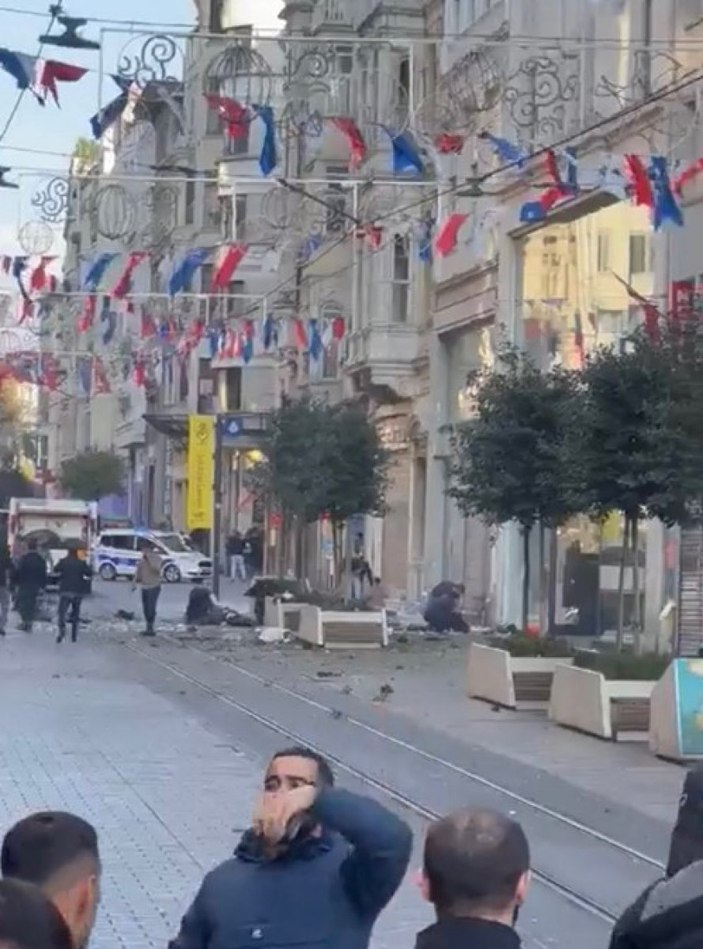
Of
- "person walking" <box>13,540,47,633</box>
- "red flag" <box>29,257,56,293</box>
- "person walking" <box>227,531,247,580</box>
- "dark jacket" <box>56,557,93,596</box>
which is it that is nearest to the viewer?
"dark jacket" <box>56,557,93,596</box>

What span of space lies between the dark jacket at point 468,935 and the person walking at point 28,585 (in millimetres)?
36756

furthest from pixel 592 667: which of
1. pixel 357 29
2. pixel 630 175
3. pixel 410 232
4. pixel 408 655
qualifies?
pixel 357 29

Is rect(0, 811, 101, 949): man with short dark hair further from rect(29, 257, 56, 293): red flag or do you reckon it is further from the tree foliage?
the tree foliage

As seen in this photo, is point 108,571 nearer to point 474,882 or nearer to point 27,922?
point 474,882

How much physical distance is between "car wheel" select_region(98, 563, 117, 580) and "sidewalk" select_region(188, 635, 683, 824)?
32.0 metres

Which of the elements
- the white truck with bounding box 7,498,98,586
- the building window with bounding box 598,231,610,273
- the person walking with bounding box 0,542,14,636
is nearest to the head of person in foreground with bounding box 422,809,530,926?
the building window with bounding box 598,231,610,273

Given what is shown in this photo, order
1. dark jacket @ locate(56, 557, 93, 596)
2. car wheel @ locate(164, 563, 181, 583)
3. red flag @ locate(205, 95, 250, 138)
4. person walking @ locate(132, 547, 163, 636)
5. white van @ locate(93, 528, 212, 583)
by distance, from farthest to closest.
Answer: white van @ locate(93, 528, 212, 583)
car wheel @ locate(164, 563, 181, 583)
person walking @ locate(132, 547, 163, 636)
dark jacket @ locate(56, 557, 93, 596)
red flag @ locate(205, 95, 250, 138)

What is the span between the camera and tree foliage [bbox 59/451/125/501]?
346ft

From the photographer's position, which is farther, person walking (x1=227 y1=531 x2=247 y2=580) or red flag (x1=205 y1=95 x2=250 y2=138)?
person walking (x1=227 y1=531 x2=247 y2=580)

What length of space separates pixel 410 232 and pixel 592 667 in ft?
83.8

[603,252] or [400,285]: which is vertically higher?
[400,285]

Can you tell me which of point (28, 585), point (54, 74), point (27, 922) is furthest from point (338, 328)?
point (27, 922)

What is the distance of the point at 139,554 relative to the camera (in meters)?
70.2

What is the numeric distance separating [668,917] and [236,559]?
7108 cm
